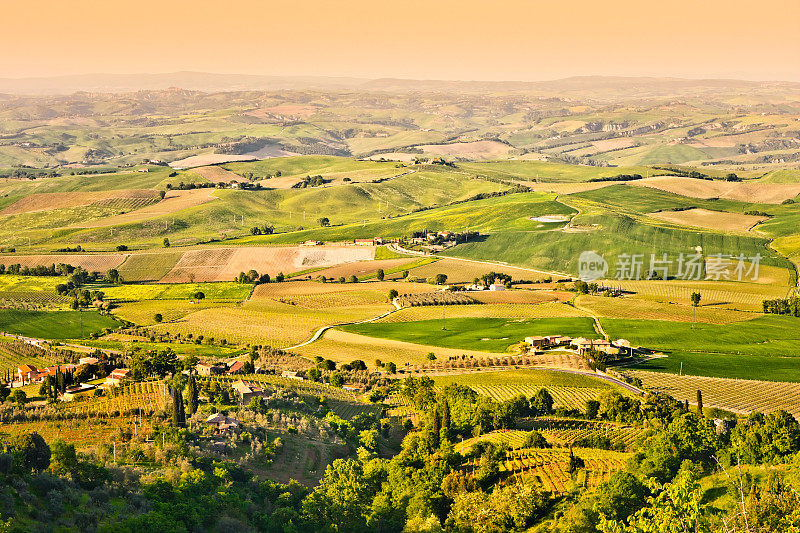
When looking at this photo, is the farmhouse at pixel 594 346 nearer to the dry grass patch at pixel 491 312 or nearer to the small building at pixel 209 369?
the dry grass patch at pixel 491 312

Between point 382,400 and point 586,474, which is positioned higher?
point 586,474

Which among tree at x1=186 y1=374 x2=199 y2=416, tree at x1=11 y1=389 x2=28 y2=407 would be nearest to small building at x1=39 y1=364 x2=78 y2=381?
tree at x1=11 y1=389 x2=28 y2=407

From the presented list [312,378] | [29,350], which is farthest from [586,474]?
[29,350]

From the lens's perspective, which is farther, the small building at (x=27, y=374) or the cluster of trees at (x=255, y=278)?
the cluster of trees at (x=255, y=278)

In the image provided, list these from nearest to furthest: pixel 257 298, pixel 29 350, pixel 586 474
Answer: pixel 586 474 < pixel 29 350 < pixel 257 298

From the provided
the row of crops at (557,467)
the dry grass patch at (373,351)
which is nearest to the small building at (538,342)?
the dry grass patch at (373,351)

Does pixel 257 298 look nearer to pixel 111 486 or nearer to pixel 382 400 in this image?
pixel 382 400


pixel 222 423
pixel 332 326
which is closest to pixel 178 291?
pixel 332 326
